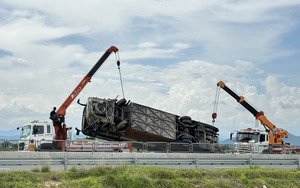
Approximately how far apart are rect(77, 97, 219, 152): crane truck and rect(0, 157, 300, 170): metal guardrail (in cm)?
791

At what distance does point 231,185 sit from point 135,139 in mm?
16204

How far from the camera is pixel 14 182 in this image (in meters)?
14.1

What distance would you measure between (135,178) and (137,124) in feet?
52.1

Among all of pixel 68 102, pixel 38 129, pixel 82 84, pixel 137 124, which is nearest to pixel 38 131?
pixel 38 129

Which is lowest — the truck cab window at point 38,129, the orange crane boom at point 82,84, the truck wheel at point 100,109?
the truck cab window at point 38,129

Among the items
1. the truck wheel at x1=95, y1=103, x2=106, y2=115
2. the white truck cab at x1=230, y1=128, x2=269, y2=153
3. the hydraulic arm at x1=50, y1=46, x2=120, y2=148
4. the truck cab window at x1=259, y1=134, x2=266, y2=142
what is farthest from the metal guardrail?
the truck cab window at x1=259, y1=134, x2=266, y2=142

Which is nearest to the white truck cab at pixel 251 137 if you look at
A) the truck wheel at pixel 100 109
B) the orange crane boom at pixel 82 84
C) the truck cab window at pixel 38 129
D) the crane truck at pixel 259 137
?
the crane truck at pixel 259 137

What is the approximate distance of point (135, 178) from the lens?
50.6 feet

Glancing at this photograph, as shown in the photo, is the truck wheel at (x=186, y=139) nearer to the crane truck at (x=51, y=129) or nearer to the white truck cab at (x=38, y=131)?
the crane truck at (x=51, y=129)

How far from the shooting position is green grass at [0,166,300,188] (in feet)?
48.3

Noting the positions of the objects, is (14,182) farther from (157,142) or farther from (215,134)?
(215,134)

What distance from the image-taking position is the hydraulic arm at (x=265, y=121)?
4172cm

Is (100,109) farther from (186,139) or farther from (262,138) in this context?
(262,138)

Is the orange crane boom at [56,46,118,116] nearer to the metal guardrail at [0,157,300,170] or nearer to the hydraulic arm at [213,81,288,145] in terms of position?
the hydraulic arm at [213,81,288,145]
